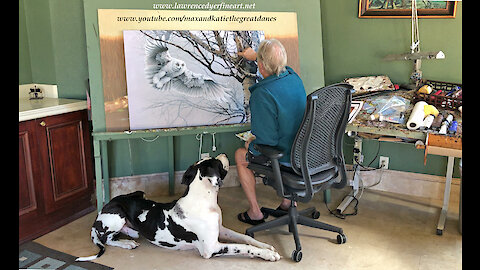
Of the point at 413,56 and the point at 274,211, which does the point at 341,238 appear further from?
the point at 413,56

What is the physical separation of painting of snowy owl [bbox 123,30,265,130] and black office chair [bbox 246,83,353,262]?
67 cm

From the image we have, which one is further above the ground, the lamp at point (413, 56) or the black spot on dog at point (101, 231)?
the lamp at point (413, 56)

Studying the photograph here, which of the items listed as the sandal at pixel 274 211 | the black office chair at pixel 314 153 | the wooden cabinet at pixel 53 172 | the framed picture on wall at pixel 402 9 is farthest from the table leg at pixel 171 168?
the framed picture on wall at pixel 402 9

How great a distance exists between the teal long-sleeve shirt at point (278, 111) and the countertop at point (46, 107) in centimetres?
132

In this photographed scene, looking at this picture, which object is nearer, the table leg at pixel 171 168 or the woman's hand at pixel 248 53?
the woman's hand at pixel 248 53

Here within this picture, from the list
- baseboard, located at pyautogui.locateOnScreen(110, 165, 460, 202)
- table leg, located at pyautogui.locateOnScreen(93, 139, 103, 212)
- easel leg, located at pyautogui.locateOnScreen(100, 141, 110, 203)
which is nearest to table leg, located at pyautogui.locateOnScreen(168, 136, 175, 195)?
baseboard, located at pyautogui.locateOnScreen(110, 165, 460, 202)

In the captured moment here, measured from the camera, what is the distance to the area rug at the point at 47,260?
90.3 inches

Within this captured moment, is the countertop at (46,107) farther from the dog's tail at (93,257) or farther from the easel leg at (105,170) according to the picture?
the dog's tail at (93,257)

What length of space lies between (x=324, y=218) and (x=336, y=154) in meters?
0.71

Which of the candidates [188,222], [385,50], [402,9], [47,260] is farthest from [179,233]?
[402,9]

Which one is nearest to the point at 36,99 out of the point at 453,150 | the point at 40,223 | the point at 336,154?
the point at 40,223

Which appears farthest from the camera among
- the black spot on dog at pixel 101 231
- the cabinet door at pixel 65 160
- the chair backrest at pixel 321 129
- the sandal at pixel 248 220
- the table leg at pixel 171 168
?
the table leg at pixel 171 168
